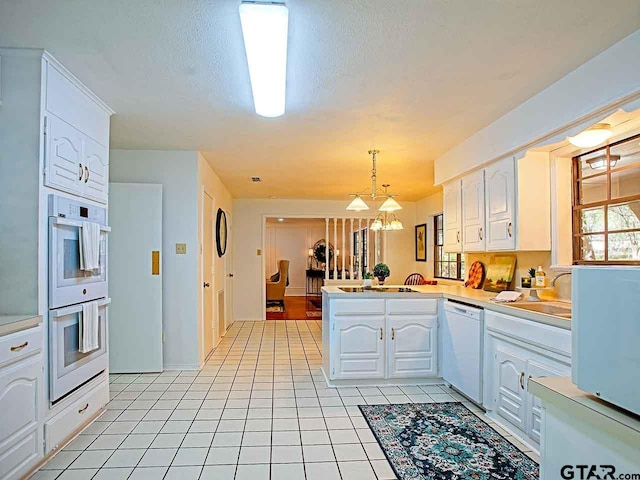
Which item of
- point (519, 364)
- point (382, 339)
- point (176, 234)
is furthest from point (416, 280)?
point (519, 364)

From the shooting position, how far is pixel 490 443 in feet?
8.25

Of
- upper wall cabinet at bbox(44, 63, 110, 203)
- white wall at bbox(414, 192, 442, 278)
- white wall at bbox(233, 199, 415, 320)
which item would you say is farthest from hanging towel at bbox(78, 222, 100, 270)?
white wall at bbox(414, 192, 442, 278)

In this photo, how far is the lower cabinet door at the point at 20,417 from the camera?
1.90 meters

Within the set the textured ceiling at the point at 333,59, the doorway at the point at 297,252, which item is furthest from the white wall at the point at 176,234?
the doorway at the point at 297,252

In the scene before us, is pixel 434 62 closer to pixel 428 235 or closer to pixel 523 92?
pixel 523 92

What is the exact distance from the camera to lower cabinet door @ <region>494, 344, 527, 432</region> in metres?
2.52

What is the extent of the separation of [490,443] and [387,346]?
1.28 m

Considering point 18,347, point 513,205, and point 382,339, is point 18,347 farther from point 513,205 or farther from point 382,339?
point 513,205

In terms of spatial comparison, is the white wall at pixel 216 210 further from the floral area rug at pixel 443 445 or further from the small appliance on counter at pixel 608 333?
the small appliance on counter at pixel 608 333

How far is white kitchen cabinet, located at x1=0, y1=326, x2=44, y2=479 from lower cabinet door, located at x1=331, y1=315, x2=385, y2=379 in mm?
2217

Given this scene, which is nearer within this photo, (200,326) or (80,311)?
(80,311)

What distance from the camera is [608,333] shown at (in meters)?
1.03

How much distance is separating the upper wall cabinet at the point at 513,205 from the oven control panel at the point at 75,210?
10.3 feet

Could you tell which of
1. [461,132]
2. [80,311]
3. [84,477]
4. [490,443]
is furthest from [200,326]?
[461,132]
